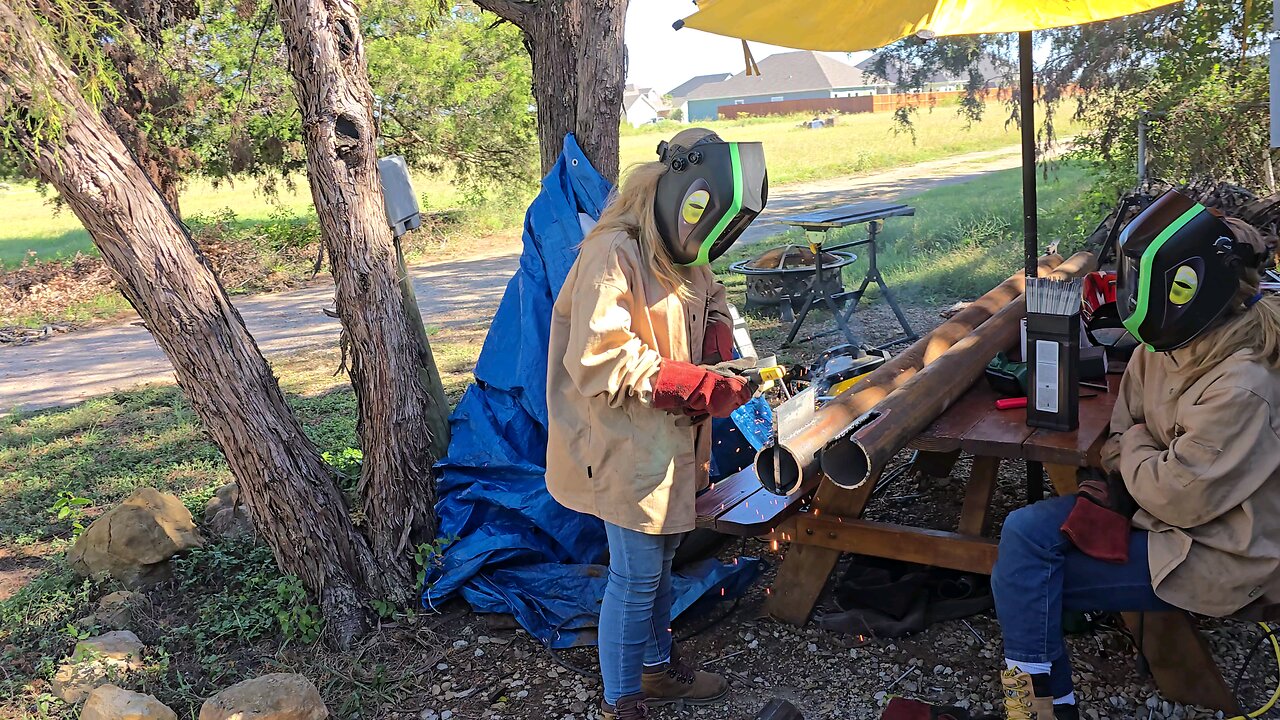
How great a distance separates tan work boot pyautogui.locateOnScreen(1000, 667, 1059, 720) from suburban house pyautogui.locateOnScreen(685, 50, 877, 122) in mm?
94603

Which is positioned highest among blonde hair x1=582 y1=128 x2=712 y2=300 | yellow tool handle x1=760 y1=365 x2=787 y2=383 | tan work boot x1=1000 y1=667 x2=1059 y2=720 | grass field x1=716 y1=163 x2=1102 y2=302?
blonde hair x1=582 y1=128 x2=712 y2=300

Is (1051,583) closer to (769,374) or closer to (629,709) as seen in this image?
(769,374)

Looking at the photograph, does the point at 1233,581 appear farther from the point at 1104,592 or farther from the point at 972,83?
the point at 972,83

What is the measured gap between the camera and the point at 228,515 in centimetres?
486

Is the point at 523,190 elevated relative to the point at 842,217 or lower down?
lower down

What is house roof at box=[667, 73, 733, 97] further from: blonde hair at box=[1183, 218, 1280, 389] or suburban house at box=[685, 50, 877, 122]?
blonde hair at box=[1183, 218, 1280, 389]

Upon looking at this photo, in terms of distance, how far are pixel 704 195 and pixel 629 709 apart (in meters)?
1.57

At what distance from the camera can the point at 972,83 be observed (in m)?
13.0

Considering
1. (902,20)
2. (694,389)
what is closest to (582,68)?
(902,20)

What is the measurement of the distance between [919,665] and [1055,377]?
1.10 metres

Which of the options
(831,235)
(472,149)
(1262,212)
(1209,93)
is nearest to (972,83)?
(831,235)

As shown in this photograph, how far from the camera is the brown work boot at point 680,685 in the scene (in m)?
3.25

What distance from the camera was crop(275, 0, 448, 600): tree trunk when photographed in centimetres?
382

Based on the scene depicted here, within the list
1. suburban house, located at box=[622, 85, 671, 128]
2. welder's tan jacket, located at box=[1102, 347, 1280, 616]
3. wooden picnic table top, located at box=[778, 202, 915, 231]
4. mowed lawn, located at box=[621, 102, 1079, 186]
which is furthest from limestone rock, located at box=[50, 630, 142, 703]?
suburban house, located at box=[622, 85, 671, 128]
